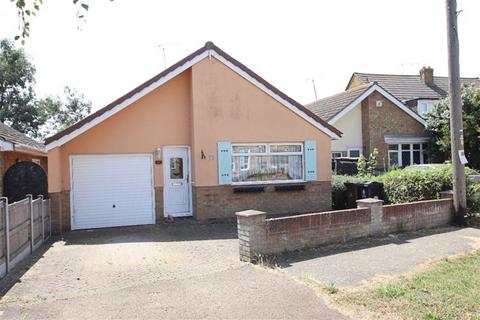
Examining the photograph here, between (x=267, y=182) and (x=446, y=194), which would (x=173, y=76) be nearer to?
(x=267, y=182)

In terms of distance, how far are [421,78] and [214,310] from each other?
30201 mm

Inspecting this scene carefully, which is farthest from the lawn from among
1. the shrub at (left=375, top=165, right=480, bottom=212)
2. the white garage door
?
the white garage door

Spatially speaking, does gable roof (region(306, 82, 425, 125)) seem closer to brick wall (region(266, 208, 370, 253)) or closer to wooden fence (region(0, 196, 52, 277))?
brick wall (region(266, 208, 370, 253))

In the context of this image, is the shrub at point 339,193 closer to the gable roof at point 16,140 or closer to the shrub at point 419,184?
the shrub at point 419,184

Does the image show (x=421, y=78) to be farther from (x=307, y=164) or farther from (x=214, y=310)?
(x=214, y=310)

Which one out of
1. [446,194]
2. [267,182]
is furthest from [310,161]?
[446,194]

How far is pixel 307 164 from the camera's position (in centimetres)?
1339

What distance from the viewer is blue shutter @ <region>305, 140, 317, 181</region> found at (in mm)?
13391

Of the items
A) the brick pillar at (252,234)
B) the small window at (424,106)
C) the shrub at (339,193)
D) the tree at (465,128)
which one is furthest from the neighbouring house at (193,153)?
the small window at (424,106)

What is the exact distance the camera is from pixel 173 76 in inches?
487

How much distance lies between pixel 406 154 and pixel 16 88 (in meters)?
29.8

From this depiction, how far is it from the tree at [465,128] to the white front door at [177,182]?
14.7m

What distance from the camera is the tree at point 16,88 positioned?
33.2 meters

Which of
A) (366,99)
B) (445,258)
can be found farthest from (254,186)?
(366,99)
